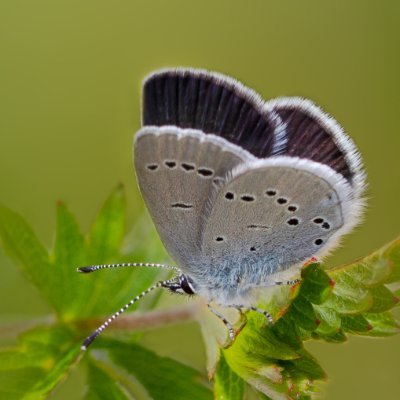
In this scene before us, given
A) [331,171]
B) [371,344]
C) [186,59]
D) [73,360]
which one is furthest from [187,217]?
[186,59]

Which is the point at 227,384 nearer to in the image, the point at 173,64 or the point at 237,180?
the point at 237,180

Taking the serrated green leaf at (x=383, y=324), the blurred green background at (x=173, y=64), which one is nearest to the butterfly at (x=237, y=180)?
the serrated green leaf at (x=383, y=324)

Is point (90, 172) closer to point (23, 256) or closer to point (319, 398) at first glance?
point (23, 256)

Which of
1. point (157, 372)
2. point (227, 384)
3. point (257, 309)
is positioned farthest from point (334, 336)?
point (157, 372)

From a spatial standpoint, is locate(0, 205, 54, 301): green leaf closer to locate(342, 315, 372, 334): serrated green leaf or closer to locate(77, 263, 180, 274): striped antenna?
locate(77, 263, 180, 274): striped antenna

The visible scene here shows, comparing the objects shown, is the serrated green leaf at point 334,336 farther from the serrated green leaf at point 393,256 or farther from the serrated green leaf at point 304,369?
the serrated green leaf at point 393,256
